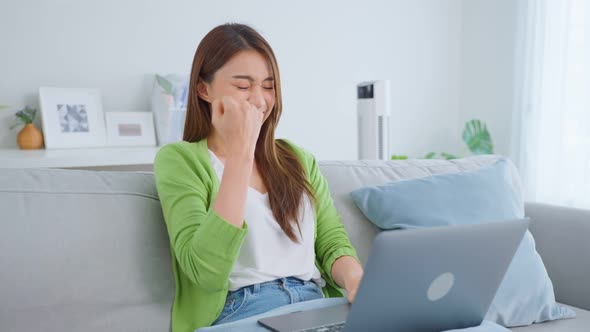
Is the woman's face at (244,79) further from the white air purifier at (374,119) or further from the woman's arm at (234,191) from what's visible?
the white air purifier at (374,119)

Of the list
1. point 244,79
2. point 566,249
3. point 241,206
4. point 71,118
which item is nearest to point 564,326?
point 566,249

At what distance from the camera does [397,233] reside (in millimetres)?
860

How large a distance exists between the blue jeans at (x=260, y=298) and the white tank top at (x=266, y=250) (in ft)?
0.05

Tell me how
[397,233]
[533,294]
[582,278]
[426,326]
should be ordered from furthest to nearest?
[582,278] → [533,294] → [426,326] → [397,233]

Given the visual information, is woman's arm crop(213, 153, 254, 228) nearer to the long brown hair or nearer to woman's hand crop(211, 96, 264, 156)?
woman's hand crop(211, 96, 264, 156)

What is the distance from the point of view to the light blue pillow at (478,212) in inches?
60.0

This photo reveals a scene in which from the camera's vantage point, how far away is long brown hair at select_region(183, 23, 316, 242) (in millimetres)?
1414

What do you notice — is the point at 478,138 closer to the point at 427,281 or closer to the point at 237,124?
the point at 237,124

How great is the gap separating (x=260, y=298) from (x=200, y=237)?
0.21 meters

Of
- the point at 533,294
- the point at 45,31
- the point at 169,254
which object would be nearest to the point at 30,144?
the point at 45,31

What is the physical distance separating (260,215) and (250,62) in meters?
0.36

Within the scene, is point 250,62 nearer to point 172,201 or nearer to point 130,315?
point 172,201

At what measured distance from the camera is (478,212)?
1.60m

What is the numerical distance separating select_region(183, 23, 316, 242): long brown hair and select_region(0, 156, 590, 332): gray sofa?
0.67ft
